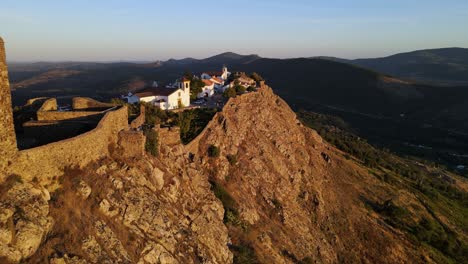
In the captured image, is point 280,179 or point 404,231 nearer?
point 280,179

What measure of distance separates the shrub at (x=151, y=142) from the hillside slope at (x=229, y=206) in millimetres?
622

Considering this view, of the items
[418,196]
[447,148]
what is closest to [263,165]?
[418,196]

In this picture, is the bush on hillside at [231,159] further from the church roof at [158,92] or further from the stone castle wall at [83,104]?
the church roof at [158,92]

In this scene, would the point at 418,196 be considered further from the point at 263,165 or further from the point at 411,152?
the point at 411,152

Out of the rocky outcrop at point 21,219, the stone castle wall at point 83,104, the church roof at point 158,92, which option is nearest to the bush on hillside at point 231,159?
the stone castle wall at point 83,104

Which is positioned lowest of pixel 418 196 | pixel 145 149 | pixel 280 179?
pixel 418 196

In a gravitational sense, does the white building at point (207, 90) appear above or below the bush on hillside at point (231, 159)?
above

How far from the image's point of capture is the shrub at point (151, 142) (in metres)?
22.7

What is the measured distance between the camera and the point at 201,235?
70.6 feet

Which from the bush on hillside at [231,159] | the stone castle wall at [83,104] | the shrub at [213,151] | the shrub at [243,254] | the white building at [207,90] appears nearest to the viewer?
the shrub at [243,254]

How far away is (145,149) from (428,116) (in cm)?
16694

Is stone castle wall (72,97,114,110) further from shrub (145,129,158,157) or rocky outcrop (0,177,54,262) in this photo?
rocky outcrop (0,177,54,262)

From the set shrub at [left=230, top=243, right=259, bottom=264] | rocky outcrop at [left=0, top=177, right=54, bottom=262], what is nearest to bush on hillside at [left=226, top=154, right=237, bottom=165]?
shrub at [left=230, top=243, right=259, bottom=264]

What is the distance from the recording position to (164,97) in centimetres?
4519
